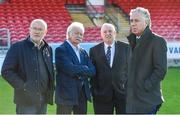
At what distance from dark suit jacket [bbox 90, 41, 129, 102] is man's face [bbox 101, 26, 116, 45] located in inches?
5.2

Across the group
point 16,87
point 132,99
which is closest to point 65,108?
point 16,87

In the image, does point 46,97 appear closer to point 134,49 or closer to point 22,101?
point 22,101

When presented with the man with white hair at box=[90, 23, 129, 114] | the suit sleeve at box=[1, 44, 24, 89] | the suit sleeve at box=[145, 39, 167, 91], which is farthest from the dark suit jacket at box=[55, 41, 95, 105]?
the suit sleeve at box=[145, 39, 167, 91]

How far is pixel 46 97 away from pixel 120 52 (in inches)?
45.1

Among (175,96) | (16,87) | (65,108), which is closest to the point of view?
(16,87)

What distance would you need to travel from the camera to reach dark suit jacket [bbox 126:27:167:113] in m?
4.72

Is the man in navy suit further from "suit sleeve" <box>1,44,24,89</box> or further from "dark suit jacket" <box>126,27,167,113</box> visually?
"dark suit jacket" <box>126,27,167,113</box>

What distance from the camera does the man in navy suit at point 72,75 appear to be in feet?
→ 18.6

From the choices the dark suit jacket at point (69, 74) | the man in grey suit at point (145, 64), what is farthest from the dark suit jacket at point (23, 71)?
the man in grey suit at point (145, 64)

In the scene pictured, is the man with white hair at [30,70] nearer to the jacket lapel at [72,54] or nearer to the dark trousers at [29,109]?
the dark trousers at [29,109]

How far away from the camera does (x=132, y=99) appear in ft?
15.8

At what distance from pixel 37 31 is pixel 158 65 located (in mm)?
1492

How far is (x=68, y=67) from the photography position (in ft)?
18.5

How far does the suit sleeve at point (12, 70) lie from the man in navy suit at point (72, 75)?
0.61 metres
